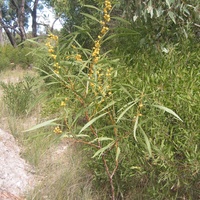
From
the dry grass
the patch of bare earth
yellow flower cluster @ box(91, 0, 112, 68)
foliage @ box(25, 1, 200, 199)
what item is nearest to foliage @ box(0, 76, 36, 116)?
the dry grass

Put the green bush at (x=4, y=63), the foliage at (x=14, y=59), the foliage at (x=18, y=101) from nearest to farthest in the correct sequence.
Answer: the foliage at (x=18, y=101) → the green bush at (x=4, y=63) → the foliage at (x=14, y=59)

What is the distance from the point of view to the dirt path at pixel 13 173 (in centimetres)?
253

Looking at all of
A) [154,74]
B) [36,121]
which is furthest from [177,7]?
[36,121]

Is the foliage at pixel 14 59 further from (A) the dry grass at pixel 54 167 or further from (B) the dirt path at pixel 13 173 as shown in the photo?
(B) the dirt path at pixel 13 173

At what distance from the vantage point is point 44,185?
8.55 ft

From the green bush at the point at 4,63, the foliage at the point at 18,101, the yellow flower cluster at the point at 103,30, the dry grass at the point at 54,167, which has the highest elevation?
the yellow flower cluster at the point at 103,30

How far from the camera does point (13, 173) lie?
2795 millimetres

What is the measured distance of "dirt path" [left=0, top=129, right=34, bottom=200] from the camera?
2.53m

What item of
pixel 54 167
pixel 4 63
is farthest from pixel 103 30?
pixel 4 63

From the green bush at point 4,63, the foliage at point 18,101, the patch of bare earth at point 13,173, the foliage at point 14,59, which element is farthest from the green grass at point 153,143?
the foliage at point 14,59

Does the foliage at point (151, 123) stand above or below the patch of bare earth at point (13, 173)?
above

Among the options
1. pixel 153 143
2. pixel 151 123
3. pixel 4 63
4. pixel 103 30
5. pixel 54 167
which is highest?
pixel 103 30

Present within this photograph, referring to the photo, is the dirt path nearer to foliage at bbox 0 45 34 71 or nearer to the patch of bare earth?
the patch of bare earth

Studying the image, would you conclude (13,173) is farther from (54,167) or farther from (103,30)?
(103,30)
